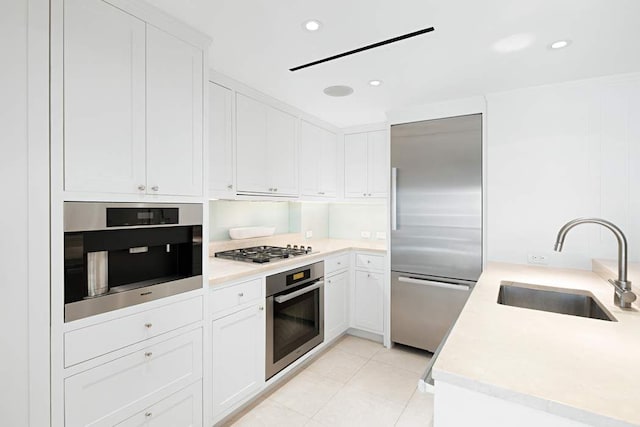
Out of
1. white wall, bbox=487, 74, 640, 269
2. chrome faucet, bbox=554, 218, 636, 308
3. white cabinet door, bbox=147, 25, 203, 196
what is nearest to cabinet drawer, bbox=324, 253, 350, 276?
white wall, bbox=487, 74, 640, 269

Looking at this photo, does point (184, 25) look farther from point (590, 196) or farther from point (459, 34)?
point (590, 196)

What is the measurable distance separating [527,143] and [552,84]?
18.1 inches

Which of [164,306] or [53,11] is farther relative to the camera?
[164,306]

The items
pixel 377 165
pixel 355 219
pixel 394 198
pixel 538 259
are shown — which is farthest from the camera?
pixel 355 219

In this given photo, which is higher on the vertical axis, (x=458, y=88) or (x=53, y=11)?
(x=458, y=88)

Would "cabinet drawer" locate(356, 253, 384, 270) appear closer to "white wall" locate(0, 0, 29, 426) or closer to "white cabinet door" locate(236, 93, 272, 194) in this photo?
"white cabinet door" locate(236, 93, 272, 194)

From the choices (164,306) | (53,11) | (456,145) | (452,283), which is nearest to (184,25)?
(53,11)

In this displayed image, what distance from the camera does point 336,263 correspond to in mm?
3146

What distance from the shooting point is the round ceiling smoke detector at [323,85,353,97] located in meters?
2.47

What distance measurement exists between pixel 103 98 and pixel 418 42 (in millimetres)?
1619

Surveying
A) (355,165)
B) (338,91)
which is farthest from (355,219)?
(338,91)

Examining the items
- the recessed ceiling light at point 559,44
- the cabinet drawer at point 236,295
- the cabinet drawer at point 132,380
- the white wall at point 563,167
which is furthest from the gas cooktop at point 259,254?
the recessed ceiling light at point 559,44

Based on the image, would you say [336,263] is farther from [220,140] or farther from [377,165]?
[220,140]

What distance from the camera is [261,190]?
2.59 meters
